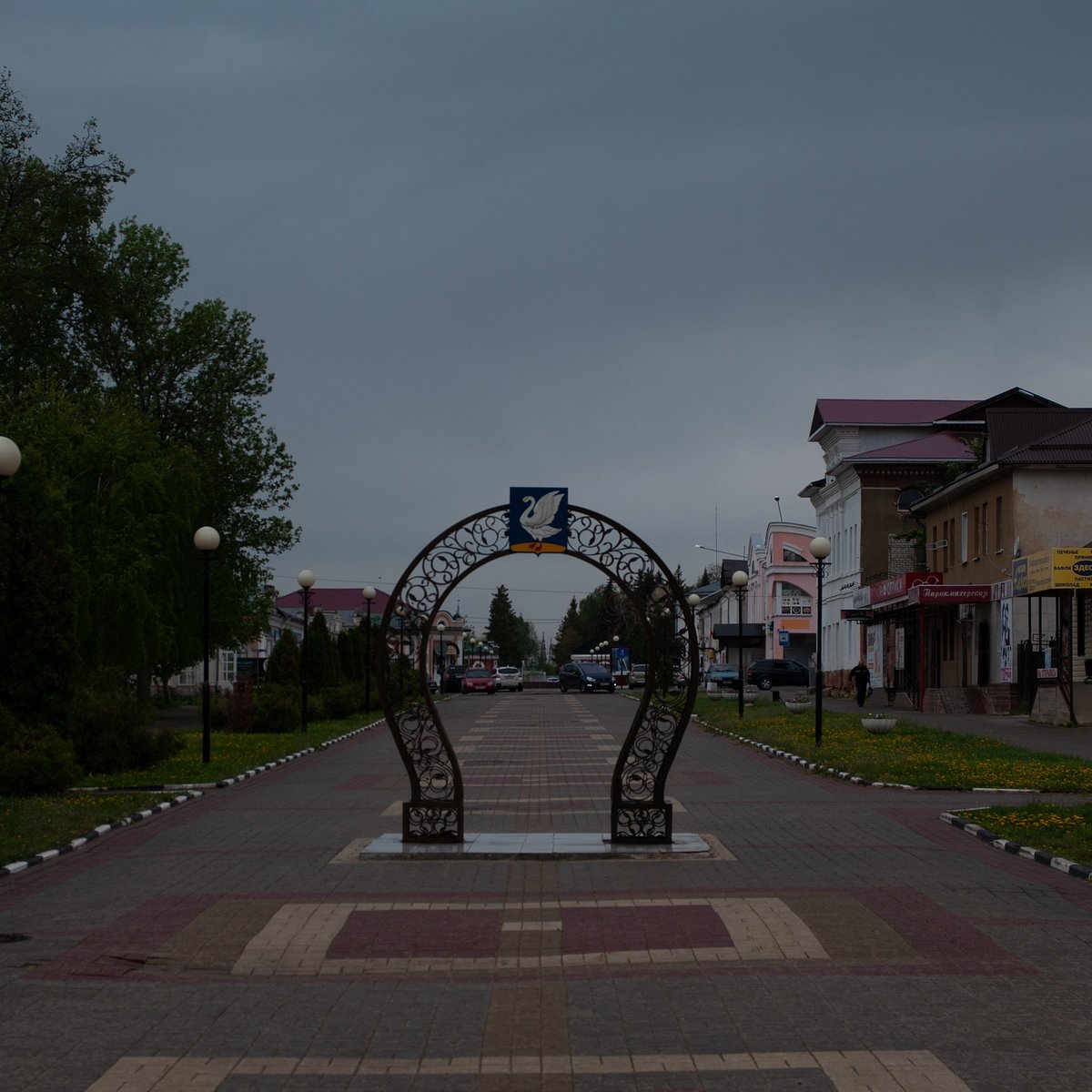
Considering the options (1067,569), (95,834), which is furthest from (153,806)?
(1067,569)

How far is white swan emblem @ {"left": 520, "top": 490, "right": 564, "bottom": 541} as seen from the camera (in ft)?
46.6

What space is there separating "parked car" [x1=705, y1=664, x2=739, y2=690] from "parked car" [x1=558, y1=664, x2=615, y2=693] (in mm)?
4930

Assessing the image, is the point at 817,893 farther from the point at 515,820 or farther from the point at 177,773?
the point at 177,773

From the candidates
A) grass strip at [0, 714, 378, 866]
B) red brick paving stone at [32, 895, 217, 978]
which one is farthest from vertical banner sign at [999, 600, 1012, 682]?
red brick paving stone at [32, 895, 217, 978]

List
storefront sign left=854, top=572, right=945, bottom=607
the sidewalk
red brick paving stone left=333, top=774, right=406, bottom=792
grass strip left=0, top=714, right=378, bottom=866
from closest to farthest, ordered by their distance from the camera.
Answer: grass strip left=0, top=714, right=378, bottom=866 → red brick paving stone left=333, top=774, right=406, bottom=792 → the sidewalk → storefront sign left=854, top=572, right=945, bottom=607

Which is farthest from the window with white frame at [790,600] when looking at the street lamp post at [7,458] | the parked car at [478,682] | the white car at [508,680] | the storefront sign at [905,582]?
the street lamp post at [7,458]

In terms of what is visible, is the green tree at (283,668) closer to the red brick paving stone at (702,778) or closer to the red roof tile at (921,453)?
the red brick paving stone at (702,778)

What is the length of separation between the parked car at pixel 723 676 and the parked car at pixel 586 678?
4.93m

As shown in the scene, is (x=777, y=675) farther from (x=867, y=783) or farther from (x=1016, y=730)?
(x=867, y=783)

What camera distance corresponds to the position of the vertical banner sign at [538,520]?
14.2m

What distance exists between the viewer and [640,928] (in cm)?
980

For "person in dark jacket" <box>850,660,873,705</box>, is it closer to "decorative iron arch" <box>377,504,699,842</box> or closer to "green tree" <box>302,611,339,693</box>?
"green tree" <box>302,611,339,693</box>

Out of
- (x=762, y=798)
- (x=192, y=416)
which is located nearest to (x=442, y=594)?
(x=762, y=798)

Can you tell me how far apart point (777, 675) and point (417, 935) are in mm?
63444
